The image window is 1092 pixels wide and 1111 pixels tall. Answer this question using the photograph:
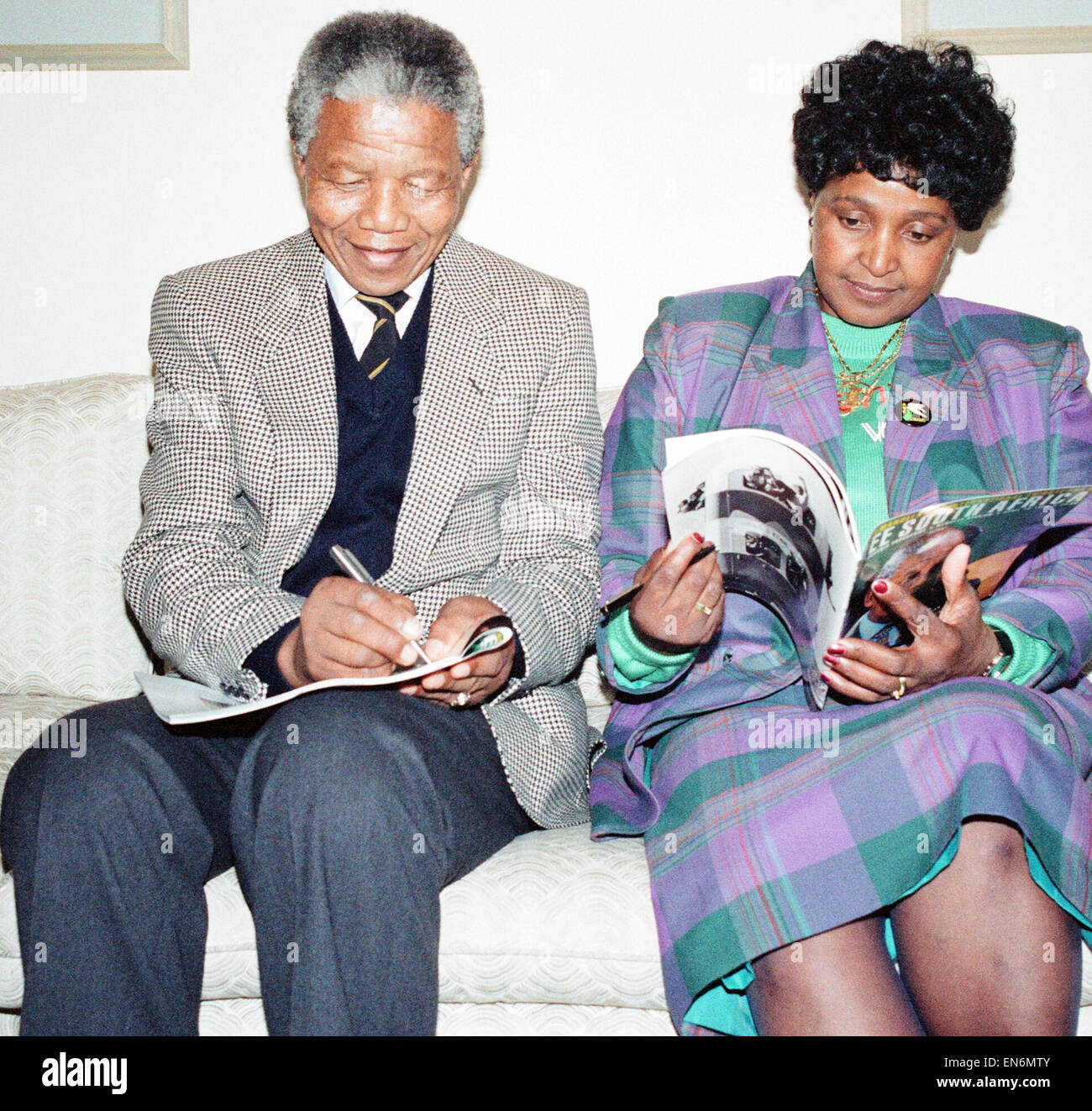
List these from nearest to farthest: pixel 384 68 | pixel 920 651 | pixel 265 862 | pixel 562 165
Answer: pixel 265 862
pixel 920 651
pixel 384 68
pixel 562 165

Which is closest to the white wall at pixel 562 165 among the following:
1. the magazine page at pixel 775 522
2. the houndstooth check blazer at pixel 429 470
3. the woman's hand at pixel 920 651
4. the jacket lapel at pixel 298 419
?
the houndstooth check blazer at pixel 429 470

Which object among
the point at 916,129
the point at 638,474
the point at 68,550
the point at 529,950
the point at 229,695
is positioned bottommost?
the point at 529,950

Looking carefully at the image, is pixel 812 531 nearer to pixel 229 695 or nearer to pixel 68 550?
pixel 229 695

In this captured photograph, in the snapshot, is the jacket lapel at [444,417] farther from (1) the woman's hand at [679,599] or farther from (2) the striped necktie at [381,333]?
(1) the woman's hand at [679,599]

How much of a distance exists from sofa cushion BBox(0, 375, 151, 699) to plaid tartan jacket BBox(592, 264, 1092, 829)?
0.79 metres

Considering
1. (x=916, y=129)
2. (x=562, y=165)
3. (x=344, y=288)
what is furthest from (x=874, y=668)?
(x=562, y=165)

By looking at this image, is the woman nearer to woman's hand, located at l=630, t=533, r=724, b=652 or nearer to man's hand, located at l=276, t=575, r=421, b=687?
woman's hand, located at l=630, t=533, r=724, b=652

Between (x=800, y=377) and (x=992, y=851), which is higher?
(x=800, y=377)

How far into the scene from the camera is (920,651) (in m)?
1.11

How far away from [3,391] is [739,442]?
1254mm

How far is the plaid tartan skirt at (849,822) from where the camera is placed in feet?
3.43

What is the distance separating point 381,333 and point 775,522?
1.80ft

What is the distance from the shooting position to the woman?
40.9 inches

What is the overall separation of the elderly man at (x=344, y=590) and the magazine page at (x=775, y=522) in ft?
0.65
